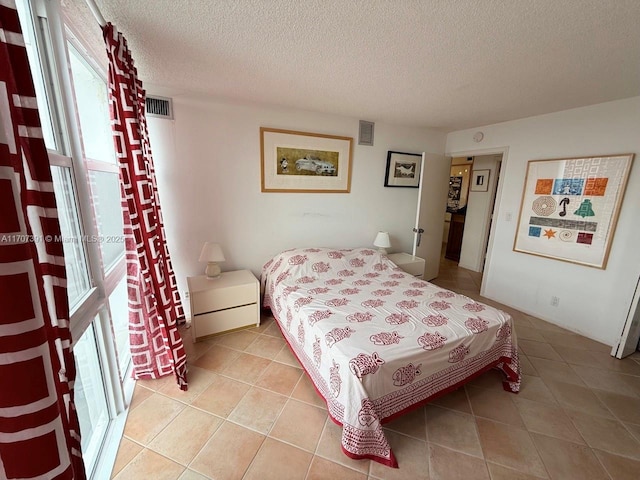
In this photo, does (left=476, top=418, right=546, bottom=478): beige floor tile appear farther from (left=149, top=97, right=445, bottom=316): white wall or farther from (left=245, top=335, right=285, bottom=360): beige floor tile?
(left=149, top=97, right=445, bottom=316): white wall

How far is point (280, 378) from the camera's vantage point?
189 cm

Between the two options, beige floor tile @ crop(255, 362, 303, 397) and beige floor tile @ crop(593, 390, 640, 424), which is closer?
beige floor tile @ crop(593, 390, 640, 424)

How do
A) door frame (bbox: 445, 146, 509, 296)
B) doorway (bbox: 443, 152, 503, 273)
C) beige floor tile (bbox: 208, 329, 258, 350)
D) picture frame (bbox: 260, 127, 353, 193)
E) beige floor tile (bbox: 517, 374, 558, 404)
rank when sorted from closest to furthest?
beige floor tile (bbox: 517, 374, 558, 404) < beige floor tile (bbox: 208, 329, 258, 350) < picture frame (bbox: 260, 127, 353, 193) < door frame (bbox: 445, 146, 509, 296) < doorway (bbox: 443, 152, 503, 273)

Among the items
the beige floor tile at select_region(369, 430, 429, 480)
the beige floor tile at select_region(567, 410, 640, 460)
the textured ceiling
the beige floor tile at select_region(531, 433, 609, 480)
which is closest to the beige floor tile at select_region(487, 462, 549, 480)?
the beige floor tile at select_region(531, 433, 609, 480)

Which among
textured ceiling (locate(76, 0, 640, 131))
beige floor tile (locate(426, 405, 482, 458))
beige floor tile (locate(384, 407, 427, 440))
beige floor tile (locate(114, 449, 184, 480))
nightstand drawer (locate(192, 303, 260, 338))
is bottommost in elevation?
beige floor tile (locate(384, 407, 427, 440))

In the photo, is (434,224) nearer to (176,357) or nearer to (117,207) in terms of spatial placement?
(176,357)

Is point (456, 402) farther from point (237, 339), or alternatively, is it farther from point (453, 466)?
point (237, 339)

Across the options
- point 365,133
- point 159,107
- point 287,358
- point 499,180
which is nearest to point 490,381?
point 287,358

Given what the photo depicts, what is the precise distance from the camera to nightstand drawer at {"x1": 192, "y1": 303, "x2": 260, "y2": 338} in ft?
7.39

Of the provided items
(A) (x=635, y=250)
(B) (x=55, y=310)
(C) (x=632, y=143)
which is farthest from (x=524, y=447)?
(C) (x=632, y=143)

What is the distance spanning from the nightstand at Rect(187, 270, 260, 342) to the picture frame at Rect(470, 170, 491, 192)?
13.6 feet

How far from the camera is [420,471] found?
4.20ft

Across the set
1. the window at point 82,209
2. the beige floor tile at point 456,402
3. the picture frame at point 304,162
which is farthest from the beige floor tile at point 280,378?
the picture frame at point 304,162

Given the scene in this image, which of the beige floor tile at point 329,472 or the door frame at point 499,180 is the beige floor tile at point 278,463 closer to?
the beige floor tile at point 329,472
